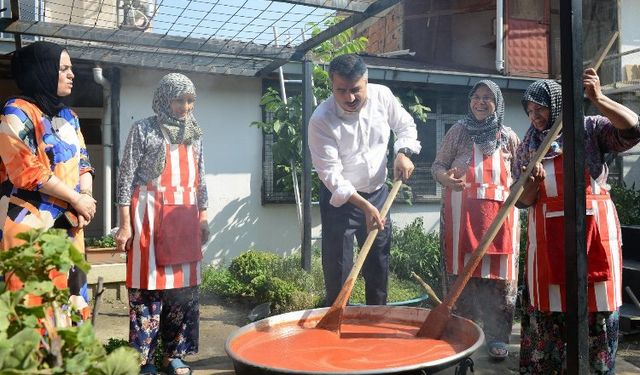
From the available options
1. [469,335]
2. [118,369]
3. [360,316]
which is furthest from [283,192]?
[118,369]

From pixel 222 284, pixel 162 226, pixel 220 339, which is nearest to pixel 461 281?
pixel 162 226

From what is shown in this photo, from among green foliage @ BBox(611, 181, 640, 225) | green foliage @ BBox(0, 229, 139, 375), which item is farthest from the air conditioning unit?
green foliage @ BBox(611, 181, 640, 225)

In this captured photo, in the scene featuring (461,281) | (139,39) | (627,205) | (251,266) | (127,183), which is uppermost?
(139,39)

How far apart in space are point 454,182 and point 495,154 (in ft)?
1.33

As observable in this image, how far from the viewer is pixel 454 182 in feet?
12.6

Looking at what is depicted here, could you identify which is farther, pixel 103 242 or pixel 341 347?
pixel 103 242

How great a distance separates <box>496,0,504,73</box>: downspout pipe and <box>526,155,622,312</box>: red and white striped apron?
8.22 meters

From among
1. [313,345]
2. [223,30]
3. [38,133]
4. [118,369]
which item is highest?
[223,30]

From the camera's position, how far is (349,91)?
3295 millimetres

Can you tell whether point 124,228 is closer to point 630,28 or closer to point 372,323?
point 372,323

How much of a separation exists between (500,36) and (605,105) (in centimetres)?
874

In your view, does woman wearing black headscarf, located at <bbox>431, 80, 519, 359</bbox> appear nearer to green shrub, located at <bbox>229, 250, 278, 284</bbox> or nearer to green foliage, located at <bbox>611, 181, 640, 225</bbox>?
green shrub, located at <bbox>229, 250, 278, 284</bbox>

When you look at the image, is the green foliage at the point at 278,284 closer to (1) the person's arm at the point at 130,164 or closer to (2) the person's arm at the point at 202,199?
(2) the person's arm at the point at 202,199

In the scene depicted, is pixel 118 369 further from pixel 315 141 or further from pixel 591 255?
pixel 315 141
